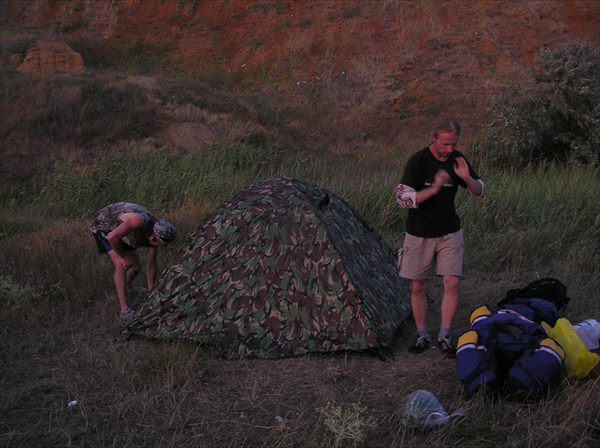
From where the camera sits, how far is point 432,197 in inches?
197

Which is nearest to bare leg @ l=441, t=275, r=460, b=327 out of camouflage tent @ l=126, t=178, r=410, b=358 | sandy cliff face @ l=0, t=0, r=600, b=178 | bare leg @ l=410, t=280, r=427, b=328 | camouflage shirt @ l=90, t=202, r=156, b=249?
bare leg @ l=410, t=280, r=427, b=328

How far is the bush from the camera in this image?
13.6 m

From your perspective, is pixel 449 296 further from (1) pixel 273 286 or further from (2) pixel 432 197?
(1) pixel 273 286

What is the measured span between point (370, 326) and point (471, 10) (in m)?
21.2

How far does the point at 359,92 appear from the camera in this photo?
21.8 m

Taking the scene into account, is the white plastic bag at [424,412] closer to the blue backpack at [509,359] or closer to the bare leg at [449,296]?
the blue backpack at [509,359]

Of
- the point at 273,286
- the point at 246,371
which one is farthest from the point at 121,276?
the point at 246,371

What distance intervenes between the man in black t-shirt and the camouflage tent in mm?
566

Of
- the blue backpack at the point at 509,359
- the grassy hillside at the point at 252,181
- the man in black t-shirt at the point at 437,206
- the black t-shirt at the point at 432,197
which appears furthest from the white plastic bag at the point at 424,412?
the black t-shirt at the point at 432,197

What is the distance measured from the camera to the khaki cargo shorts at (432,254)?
5094 mm

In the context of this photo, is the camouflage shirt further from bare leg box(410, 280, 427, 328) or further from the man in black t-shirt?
bare leg box(410, 280, 427, 328)

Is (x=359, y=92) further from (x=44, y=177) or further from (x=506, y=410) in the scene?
(x=506, y=410)

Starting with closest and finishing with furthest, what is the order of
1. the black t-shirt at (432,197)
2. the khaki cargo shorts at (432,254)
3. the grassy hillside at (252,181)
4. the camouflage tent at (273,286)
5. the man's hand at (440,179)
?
the grassy hillside at (252,181) < the man's hand at (440,179) < the black t-shirt at (432,197) < the khaki cargo shorts at (432,254) < the camouflage tent at (273,286)

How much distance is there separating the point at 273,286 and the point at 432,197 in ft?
4.89
